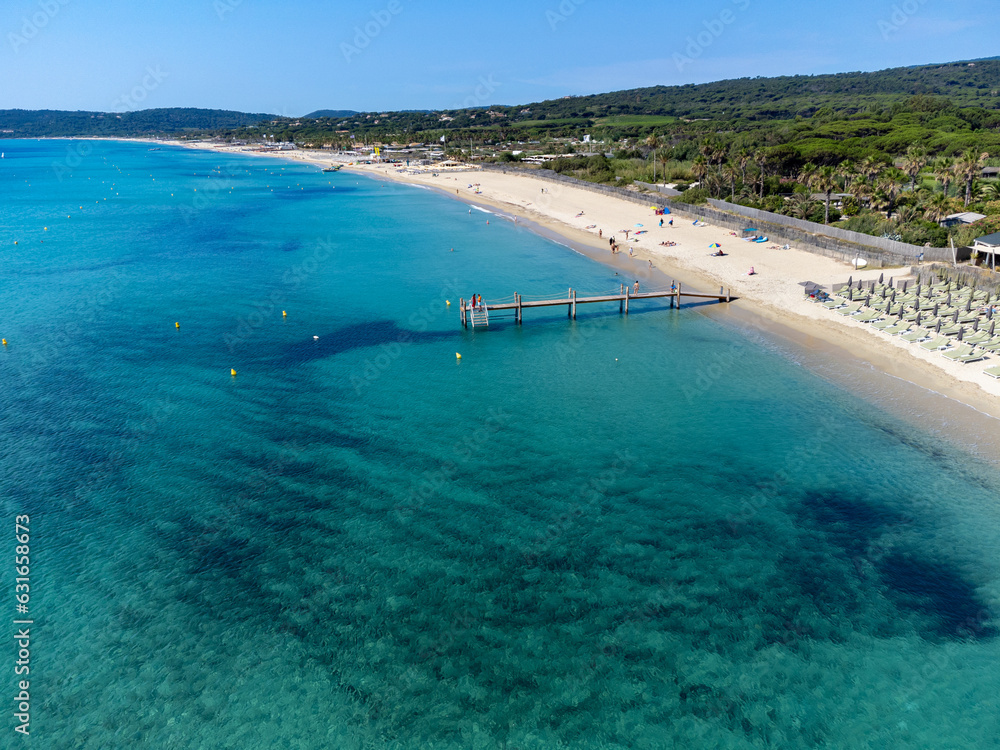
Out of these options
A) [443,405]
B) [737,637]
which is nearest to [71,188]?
[443,405]

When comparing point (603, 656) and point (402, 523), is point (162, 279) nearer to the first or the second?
point (402, 523)

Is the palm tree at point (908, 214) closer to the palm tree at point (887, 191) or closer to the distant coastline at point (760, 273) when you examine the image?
the palm tree at point (887, 191)

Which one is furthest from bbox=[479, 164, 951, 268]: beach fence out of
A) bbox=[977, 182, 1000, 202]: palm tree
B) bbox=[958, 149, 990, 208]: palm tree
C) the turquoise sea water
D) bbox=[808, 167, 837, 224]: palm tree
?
the turquoise sea water

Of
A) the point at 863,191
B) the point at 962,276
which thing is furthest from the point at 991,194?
the point at 962,276

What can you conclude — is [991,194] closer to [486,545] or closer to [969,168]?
[969,168]

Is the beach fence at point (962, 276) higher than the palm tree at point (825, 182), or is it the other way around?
the palm tree at point (825, 182)

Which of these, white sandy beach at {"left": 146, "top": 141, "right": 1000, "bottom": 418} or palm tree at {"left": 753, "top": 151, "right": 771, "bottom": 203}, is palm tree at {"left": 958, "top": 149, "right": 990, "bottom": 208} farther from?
palm tree at {"left": 753, "top": 151, "right": 771, "bottom": 203}

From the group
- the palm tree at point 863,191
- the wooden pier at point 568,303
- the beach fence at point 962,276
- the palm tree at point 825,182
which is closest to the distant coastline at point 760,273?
the beach fence at point 962,276
